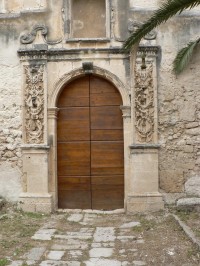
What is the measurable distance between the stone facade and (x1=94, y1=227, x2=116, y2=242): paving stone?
4.11ft

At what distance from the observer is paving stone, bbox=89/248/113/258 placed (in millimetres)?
5352

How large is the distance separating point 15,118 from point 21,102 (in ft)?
1.23

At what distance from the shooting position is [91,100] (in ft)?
27.6

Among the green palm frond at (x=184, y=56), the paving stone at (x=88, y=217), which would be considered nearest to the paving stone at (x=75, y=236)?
the paving stone at (x=88, y=217)

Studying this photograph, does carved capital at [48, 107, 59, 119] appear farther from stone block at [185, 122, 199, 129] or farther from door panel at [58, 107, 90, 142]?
stone block at [185, 122, 199, 129]

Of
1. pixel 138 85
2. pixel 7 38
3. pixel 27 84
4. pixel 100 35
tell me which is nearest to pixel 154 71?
pixel 138 85

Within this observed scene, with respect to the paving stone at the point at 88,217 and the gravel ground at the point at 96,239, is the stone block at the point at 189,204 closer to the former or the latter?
the gravel ground at the point at 96,239

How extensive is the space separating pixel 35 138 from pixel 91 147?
→ 1226 millimetres

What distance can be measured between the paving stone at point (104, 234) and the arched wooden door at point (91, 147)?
4.93 feet

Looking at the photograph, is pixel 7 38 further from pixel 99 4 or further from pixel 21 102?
pixel 99 4

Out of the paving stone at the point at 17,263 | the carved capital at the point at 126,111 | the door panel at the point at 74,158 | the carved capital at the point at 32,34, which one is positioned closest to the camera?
the paving stone at the point at 17,263

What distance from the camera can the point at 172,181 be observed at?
8086mm

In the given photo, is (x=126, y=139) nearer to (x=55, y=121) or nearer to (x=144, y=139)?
(x=144, y=139)

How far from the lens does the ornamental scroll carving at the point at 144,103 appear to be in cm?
805
